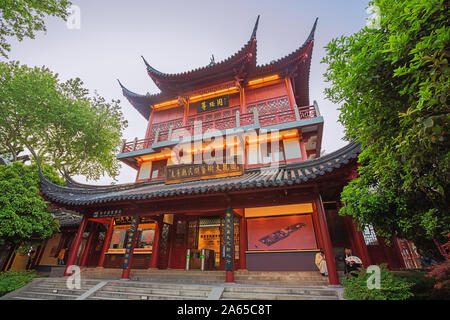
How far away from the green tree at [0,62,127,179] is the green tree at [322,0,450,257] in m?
14.2

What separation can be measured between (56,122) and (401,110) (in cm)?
1636

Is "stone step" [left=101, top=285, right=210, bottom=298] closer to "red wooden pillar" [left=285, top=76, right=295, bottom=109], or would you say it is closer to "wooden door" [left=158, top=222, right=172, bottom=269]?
"wooden door" [left=158, top=222, right=172, bottom=269]

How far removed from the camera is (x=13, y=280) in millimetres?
6578

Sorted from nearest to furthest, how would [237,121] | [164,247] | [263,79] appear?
[164,247], [237,121], [263,79]

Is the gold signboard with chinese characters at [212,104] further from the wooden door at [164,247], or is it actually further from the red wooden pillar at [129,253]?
the red wooden pillar at [129,253]

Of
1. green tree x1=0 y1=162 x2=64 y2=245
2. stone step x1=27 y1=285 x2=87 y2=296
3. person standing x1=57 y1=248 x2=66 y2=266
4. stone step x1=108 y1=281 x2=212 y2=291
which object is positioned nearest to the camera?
stone step x1=108 y1=281 x2=212 y2=291

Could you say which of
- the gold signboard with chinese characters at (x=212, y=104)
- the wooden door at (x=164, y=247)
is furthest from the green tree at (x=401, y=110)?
the gold signboard with chinese characters at (x=212, y=104)

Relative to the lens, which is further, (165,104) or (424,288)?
(165,104)

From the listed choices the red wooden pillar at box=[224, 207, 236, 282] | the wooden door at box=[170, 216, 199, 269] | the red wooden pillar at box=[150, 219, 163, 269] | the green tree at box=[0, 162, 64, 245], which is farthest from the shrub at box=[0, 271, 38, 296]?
the red wooden pillar at box=[224, 207, 236, 282]

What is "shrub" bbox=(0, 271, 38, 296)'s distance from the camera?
6.25m

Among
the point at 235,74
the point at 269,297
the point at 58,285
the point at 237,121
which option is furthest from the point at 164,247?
the point at 235,74

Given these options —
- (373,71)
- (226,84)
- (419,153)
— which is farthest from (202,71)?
(419,153)

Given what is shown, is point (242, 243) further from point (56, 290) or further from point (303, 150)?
point (56, 290)
